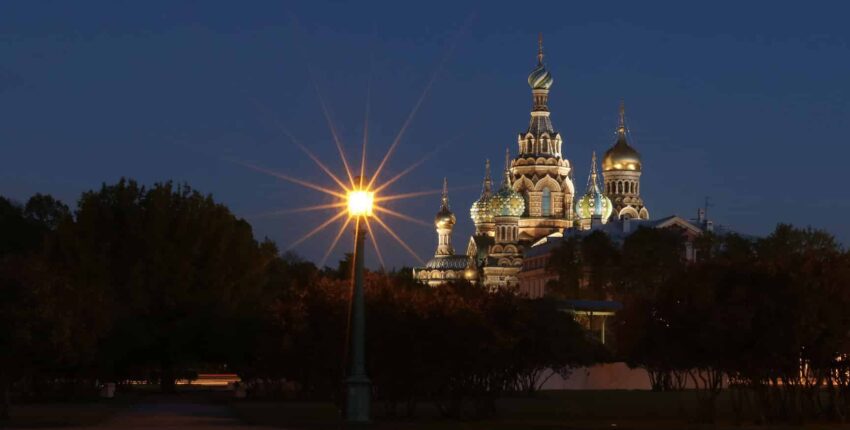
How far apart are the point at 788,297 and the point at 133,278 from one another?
53319mm

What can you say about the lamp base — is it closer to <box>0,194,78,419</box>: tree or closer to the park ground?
the park ground

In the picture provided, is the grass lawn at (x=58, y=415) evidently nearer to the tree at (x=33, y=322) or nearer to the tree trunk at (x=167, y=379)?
the tree at (x=33, y=322)

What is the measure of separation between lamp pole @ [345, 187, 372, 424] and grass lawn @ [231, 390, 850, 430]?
142cm

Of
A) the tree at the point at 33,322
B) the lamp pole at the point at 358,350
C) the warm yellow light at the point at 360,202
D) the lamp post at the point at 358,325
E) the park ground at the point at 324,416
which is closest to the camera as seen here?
the warm yellow light at the point at 360,202

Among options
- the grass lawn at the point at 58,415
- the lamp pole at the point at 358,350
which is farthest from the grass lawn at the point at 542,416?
the grass lawn at the point at 58,415

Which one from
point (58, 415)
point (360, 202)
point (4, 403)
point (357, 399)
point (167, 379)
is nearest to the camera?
point (360, 202)

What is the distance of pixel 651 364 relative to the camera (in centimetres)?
6506

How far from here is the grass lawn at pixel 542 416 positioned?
55.1 m

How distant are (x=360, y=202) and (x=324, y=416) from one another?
2053 centimetres

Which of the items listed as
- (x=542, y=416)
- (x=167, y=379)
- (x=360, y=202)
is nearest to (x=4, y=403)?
(x=542, y=416)

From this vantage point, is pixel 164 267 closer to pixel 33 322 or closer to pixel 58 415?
pixel 58 415

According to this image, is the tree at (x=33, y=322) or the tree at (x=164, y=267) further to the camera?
the tree at (x=164, y=267)

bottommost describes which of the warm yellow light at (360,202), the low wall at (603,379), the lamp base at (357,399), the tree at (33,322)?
the lamp base at (357,399)

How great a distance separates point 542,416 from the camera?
65.5m
